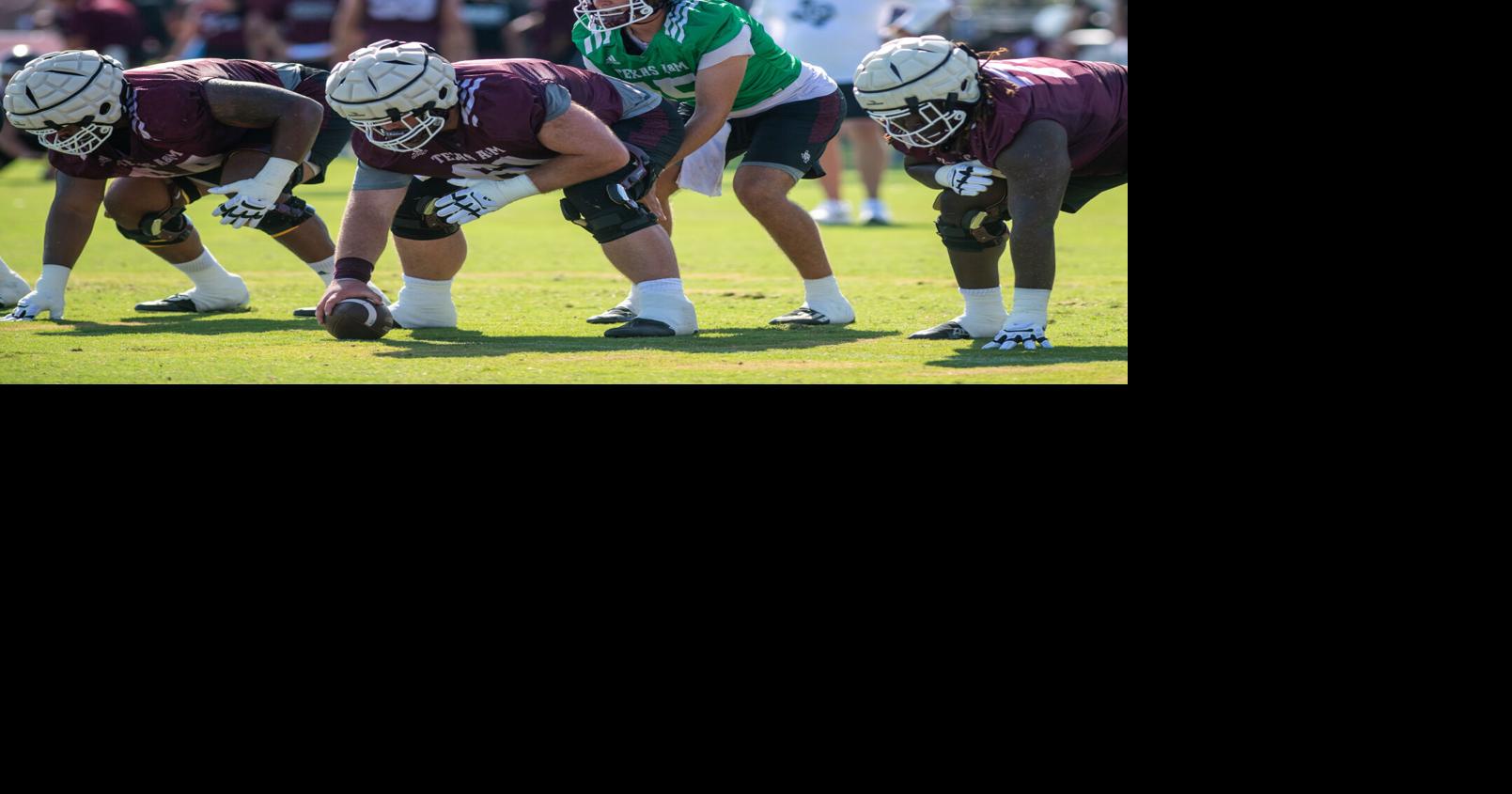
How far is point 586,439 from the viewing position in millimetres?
3906

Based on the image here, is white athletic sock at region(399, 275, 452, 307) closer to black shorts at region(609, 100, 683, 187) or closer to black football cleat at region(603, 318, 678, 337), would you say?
black football cleat at region(603, 318, 678, 337)

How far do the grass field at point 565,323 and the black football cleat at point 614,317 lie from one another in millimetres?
122

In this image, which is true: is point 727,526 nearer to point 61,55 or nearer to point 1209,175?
point 1209,175

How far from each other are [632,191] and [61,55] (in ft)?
6.30

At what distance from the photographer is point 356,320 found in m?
5.59

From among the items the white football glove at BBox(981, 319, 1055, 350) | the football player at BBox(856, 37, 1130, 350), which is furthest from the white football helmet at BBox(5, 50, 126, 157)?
the white football glove at BBox(981, 319, 1055, 350)

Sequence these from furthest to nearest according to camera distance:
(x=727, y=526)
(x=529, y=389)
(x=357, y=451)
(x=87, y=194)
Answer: (x=87, y=194)
(x=529, y=389)
(x=357, y=451)
(x=727, y=526)

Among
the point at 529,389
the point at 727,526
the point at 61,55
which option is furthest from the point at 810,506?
the point at 61,55

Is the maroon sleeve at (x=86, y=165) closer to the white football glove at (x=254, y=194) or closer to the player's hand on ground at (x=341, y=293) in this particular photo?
the white football glove at (x=254, y=194)

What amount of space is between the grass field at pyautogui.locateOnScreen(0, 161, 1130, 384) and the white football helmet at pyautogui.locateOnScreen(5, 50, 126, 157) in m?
0.65

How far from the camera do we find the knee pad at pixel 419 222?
19.0ft

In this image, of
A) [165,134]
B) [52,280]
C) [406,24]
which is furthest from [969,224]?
[406,24]

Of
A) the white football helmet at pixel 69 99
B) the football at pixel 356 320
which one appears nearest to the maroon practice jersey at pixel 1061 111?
the football at pixel 356 320

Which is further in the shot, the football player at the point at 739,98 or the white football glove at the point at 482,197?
the football player at the point at 739,98
